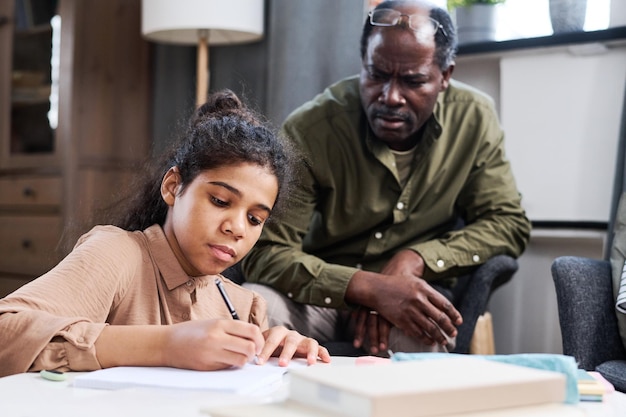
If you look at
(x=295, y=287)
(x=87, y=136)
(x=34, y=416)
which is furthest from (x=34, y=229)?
(x=34, y=416)

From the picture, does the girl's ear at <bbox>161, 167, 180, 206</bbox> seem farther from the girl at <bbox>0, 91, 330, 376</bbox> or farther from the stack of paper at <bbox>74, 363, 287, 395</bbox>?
the stack of paper at <bbox>74, 363, 287, 395</bbox>

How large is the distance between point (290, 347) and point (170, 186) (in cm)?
39

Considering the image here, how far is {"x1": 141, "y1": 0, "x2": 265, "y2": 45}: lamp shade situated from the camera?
288 centimetres

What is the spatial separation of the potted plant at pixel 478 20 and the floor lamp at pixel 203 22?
694mm

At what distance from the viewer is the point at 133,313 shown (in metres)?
1.25

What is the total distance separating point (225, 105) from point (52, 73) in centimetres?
221

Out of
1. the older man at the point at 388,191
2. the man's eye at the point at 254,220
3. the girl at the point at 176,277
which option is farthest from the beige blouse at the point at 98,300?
the older man at the point at 388,191

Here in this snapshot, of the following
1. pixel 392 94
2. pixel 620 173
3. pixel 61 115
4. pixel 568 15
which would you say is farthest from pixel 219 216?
pixel 61 115

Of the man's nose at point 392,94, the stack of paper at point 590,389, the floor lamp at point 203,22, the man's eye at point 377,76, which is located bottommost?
the stack of paper at point 590,389

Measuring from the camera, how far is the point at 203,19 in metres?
2.88

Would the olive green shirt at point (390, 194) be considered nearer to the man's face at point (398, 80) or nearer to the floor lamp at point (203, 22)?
the man's face at point (398, 80)

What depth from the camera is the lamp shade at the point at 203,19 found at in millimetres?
2881

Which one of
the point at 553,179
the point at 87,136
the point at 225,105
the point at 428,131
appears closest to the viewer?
the point at 225,105

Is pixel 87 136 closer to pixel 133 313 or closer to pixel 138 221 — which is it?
pixel 138 221
